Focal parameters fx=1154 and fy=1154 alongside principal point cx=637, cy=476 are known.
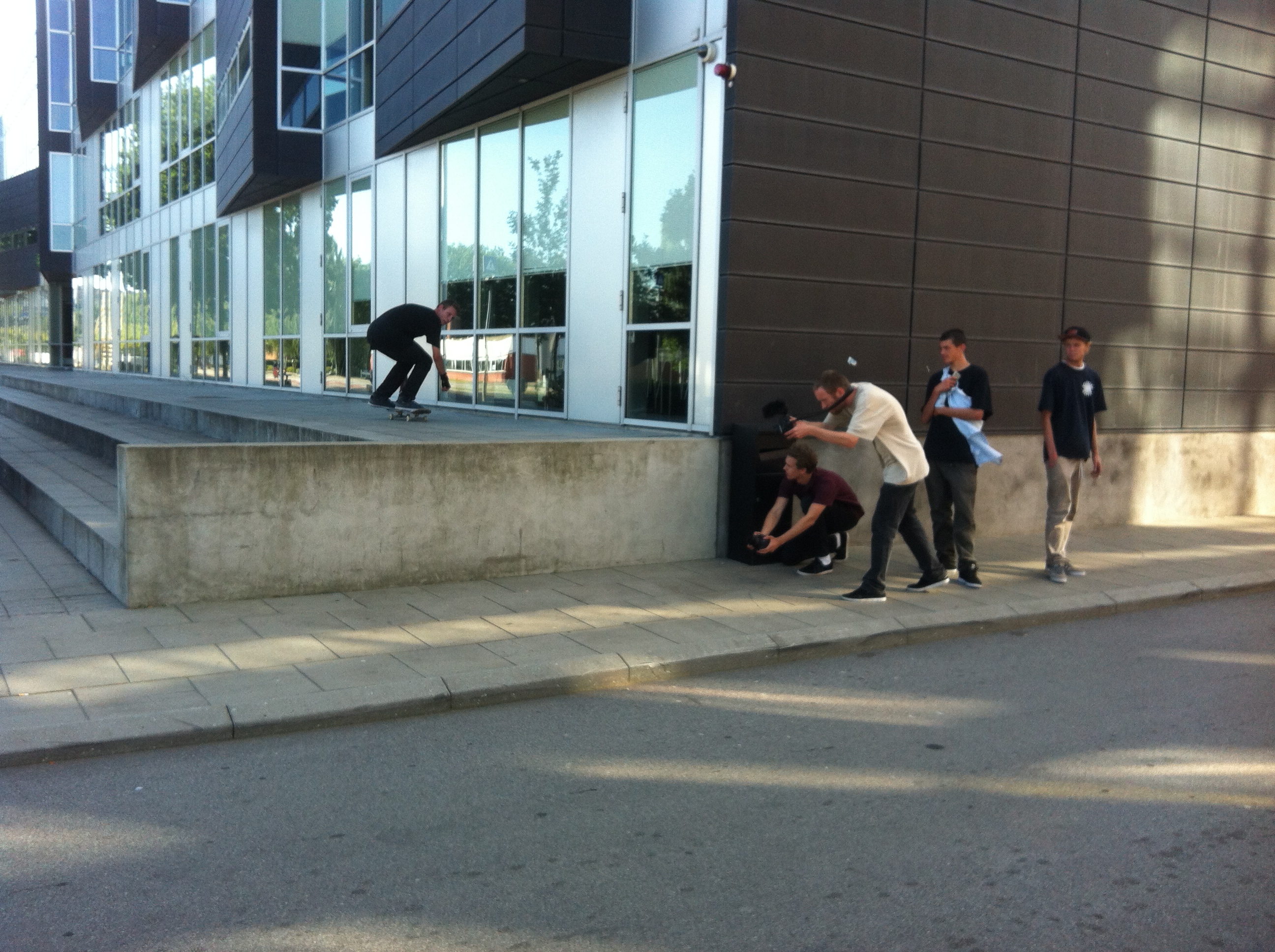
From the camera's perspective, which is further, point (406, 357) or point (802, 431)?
point (406, 357)

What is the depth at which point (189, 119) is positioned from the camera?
2784cm

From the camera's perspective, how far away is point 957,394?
28.3ft

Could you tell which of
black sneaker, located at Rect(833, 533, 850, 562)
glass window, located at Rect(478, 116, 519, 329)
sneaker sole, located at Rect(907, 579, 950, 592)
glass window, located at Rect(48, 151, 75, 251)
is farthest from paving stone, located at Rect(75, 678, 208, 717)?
glass window, located at Rect(48, 151, 75, 251)

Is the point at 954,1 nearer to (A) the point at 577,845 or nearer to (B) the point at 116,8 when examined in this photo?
(A) the point at 577,845

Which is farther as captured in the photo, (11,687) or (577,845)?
(11,687)

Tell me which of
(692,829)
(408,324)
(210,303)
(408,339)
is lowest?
(692,829)

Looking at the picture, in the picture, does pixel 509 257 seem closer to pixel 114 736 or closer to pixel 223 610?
pixel 223 610

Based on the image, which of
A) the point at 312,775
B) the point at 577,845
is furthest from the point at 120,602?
the point at 577,845

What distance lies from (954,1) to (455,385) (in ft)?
24.1

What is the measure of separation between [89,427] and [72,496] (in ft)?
16.0

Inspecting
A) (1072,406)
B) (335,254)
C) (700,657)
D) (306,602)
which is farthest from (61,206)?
(700,657)

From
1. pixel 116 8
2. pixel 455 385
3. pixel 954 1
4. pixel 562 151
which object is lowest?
pixel 455 385

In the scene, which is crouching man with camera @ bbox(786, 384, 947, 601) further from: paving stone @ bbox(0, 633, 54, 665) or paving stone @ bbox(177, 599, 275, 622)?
paving stone @ bbox(0, 633, 54, 665)

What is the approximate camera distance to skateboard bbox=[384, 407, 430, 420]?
38.8 ft
